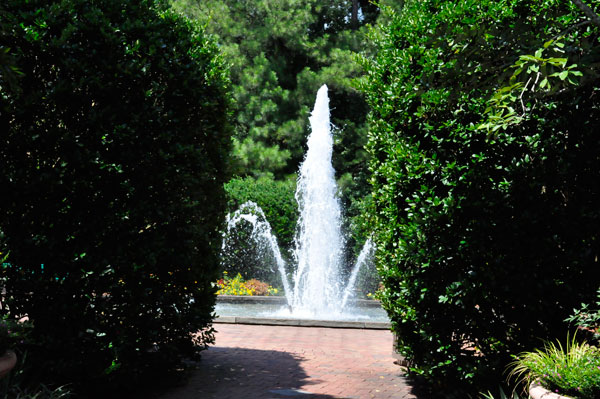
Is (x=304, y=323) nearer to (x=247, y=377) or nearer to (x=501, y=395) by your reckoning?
(x=247, y=377)

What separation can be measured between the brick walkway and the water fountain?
9.05 feet

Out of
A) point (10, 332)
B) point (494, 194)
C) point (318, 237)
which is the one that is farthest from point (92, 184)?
point (318, 237)

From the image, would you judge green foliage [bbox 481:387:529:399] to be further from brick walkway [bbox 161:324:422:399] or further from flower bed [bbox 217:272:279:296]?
flower bed [bbox 217:272:279:296]

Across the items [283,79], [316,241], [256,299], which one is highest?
[283,79]

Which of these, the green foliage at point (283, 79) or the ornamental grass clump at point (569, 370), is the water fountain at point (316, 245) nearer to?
the green foliage at point (283, 79)

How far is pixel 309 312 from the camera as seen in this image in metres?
13.5

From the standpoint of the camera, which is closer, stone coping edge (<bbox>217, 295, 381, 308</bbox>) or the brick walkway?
the brick walkway

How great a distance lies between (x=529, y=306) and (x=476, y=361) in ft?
2.41

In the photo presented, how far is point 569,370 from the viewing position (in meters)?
4.34

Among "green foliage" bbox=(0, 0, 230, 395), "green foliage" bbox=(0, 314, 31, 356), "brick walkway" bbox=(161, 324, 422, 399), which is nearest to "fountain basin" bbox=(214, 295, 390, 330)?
"brick walkway" bbox=(161, 324, 422, 399)

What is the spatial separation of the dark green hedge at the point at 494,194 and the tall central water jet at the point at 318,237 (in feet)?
27.0

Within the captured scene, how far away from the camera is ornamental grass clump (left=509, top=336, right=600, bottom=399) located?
4141mm

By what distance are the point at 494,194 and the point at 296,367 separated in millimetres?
3841

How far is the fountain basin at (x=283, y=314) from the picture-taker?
11.4m
